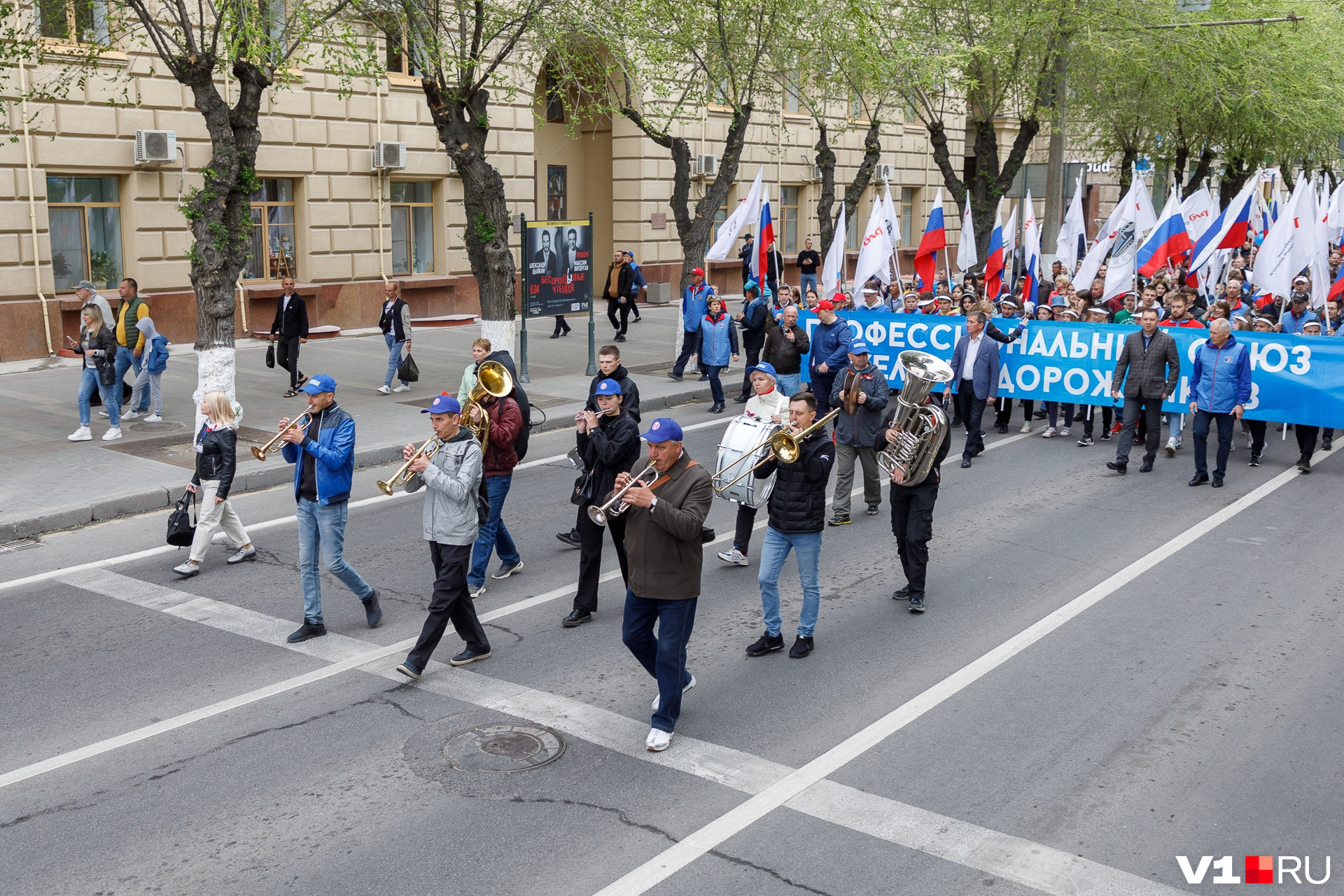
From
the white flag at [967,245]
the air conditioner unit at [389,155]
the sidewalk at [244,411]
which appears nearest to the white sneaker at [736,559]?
the sidewalk at [244,411]

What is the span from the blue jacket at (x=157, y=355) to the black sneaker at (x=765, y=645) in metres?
9.90

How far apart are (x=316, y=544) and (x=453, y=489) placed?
1.33 meters

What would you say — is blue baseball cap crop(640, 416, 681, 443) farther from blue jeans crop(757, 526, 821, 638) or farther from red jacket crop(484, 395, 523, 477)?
red jacket crop(484, 395, 523, 477)

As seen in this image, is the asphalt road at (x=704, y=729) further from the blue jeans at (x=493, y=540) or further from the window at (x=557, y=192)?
the window at (x=557, y=192)

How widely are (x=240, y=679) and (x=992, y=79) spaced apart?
2214 centimetres

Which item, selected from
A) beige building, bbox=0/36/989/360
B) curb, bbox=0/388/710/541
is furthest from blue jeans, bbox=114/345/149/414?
beige building, bbox=0/36/989/360

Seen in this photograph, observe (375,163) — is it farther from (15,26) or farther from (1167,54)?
(1167,54)

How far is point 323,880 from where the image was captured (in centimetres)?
535

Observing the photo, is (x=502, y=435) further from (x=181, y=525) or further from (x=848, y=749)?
(x=848, y=749)

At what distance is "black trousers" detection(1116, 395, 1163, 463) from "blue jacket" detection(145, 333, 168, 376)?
1116 centimetres

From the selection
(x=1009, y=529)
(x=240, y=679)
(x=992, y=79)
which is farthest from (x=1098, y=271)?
(x=240, y=679)

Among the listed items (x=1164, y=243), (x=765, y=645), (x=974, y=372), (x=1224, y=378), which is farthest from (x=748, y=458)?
(x=1164, y=243)

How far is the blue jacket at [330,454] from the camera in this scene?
26.9 ft

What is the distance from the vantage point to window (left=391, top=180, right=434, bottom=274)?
25469 millimetres
